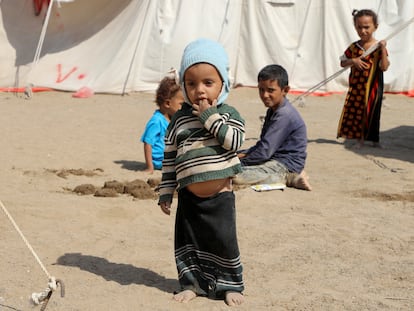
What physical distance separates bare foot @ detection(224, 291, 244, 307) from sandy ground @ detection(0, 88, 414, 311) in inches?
2.1

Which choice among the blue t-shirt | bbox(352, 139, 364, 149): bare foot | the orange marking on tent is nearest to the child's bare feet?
the blue t-shirt

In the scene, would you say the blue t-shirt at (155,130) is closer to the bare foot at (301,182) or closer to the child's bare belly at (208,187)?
the bare foot at (301,182)

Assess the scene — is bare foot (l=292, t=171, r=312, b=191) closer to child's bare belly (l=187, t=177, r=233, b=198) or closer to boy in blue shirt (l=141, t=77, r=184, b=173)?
boy in blue shirt (l=141, t=77, r=184, b=173)

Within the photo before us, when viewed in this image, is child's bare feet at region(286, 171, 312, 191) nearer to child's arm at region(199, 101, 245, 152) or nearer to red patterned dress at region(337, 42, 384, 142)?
red patterned dress at region(337, 42, 384, 142)

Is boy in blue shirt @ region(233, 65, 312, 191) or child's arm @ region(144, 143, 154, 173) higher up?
Result: boy in blue shirt @ region(233, 65, 312, 191)

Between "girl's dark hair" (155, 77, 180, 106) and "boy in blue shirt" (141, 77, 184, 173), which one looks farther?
"boy in blue shirt" (141, 77, 184, 173)

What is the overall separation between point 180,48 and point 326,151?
4.72 m

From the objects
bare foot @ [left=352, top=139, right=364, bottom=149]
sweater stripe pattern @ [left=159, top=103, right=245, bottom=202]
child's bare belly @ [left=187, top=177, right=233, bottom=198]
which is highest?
sweater stripe pattern @ [left=159, top=103, right=245, bottom=202]

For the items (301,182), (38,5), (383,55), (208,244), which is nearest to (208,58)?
(208,244)

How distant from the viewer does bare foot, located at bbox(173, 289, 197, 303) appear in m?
3.84

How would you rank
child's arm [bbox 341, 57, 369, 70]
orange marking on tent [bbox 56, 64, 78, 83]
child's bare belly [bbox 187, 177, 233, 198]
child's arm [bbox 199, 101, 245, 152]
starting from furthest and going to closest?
orange marking on tent [bbox 56, 64, 78, 83] < child's arm [bbox 341, 57, 369, 70] < child's bare belly [bbox 187, 177, 233, 198] < child's arm [bbox 199, 101, 245, 152]

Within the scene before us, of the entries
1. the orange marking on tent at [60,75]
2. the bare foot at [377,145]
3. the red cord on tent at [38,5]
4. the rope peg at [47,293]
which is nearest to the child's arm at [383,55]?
the bare foot at [377,145]

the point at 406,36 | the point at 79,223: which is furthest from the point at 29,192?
the point at 406,36

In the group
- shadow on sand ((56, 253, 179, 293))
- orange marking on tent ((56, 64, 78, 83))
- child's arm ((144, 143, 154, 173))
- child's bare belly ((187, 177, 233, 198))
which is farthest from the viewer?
orange marking on tent ((56, 64, 78, 83))
